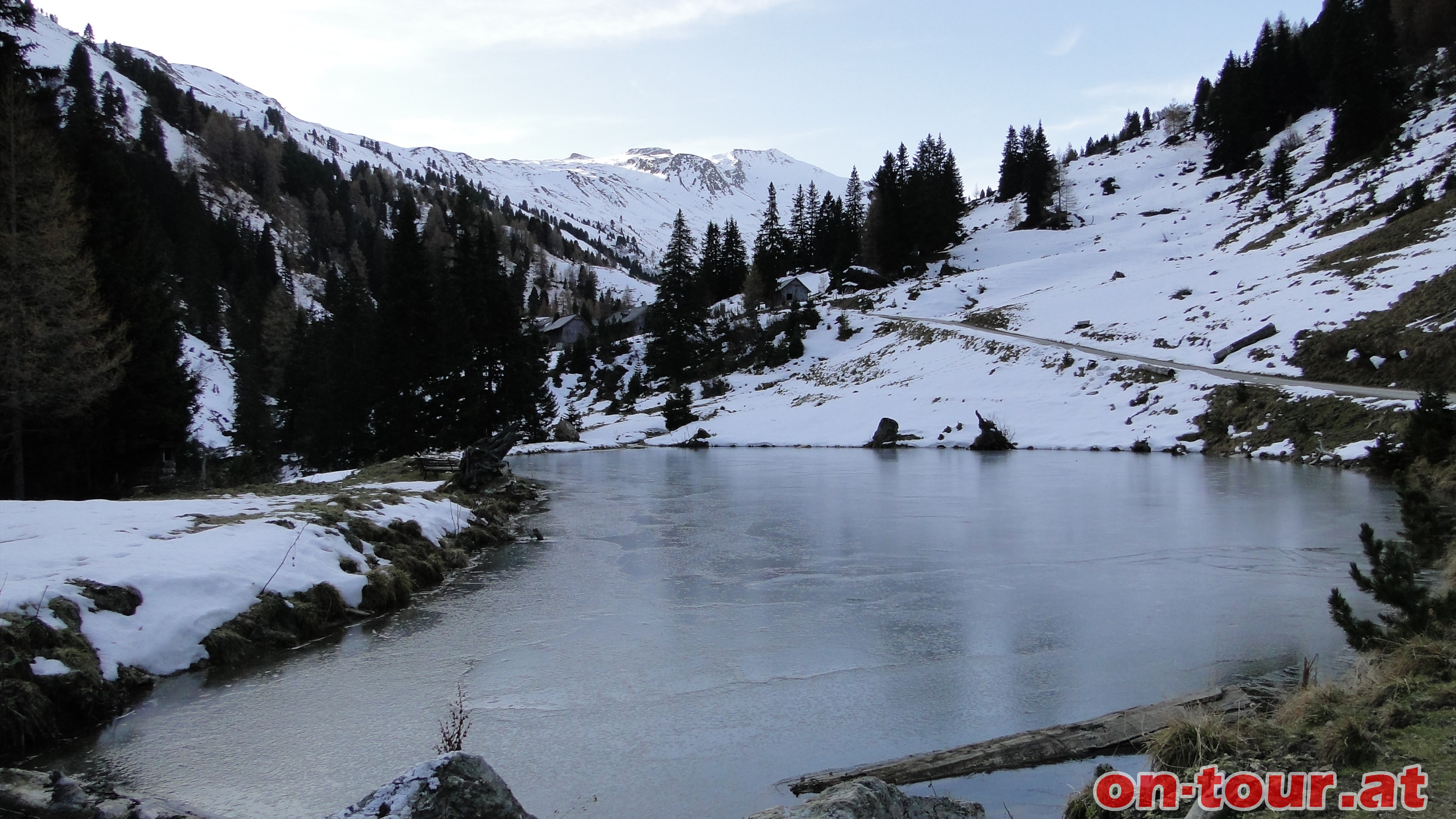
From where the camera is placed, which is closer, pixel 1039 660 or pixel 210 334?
pixel 1039 660

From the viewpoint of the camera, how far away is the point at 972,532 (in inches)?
600

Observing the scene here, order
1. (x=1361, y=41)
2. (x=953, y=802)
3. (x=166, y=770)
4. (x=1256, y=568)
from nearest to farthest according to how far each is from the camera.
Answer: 1. (x=953, y=802)
2. (x=166, y=770)
3. (x=1256, y=568)
4. (x=1361, y=41)

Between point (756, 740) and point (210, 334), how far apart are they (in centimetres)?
8582

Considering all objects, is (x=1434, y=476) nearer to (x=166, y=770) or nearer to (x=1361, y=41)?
(x=166, y=770)

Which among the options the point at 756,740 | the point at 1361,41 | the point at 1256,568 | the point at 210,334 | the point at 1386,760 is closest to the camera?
the point at 1386,760

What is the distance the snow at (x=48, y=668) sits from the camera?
6.60m

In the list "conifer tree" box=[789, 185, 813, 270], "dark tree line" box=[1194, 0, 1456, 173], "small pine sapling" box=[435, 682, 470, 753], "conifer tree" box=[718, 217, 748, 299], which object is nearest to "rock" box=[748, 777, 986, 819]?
"small pine sapling" box=[435, 682, 470, 753]

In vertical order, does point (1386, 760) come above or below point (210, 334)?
below

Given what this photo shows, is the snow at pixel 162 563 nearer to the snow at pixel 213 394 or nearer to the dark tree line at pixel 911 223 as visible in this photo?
the snow at pixel 213 394

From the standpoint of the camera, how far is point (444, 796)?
4.06 metres

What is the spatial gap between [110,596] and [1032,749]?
8925 millimetres

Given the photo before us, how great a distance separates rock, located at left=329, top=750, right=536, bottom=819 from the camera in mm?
3980

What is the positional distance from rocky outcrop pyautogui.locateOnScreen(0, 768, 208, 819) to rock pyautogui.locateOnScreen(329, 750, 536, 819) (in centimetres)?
161

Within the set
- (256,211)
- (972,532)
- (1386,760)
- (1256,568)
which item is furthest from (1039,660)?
(256,211)
